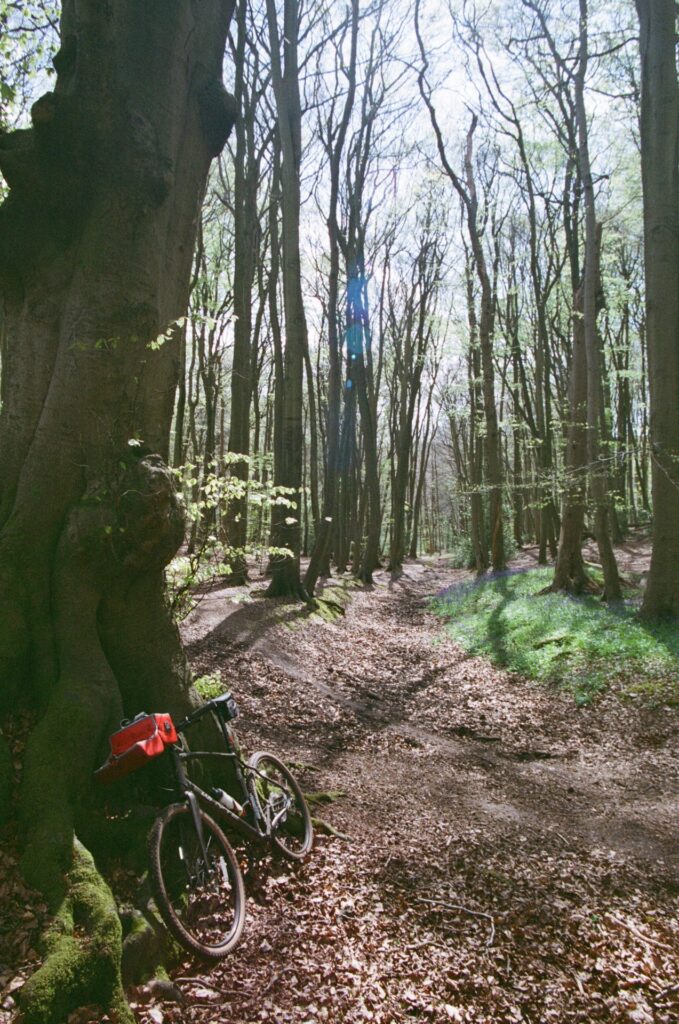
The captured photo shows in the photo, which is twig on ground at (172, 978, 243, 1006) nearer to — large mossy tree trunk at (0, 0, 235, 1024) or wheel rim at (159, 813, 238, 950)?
wheel rim at (159, 813, 238, 950)

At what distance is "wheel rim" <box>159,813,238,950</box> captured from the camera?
3320mm

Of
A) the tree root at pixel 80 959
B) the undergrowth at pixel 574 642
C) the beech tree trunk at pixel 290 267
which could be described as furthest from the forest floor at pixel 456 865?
the beech tree trunk at pixel 290 267

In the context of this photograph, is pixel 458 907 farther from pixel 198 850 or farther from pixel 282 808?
pixel 198 850

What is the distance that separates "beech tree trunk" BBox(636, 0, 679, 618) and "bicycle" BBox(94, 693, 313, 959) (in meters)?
8.18

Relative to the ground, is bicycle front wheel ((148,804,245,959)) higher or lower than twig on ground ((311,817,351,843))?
higher

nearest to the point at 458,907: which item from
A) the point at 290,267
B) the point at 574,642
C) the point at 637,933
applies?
the point at 637,933

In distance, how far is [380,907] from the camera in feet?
12.8

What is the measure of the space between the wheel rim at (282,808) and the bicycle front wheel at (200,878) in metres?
0.70

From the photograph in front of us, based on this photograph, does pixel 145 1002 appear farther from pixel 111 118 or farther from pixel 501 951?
pixel 111 118

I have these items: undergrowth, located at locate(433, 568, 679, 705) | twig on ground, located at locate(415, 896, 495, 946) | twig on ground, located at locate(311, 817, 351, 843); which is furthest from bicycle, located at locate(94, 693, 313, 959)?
undergrowth, located at locate(433, 568, 679, 705)

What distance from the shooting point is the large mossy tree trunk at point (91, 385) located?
11.8ft

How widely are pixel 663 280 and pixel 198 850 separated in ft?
35.6

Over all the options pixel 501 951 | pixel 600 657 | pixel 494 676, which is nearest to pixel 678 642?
pixel 600 657

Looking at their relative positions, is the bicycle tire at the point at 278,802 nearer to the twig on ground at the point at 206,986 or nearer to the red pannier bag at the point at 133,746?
the twig on ground at the point at 206,986
